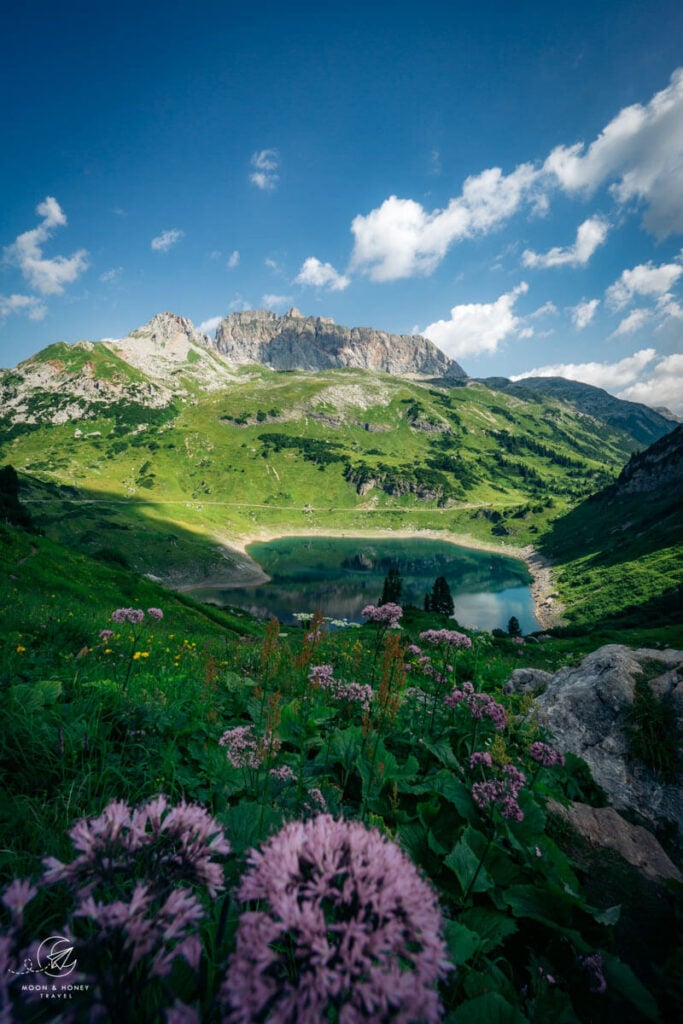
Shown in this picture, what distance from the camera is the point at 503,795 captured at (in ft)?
15.4

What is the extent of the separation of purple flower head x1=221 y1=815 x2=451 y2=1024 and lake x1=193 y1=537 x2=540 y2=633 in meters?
101

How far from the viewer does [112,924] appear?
144cm

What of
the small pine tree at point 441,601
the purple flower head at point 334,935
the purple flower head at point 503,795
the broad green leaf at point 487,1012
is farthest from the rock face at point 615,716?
the small pine tree at point 441,601

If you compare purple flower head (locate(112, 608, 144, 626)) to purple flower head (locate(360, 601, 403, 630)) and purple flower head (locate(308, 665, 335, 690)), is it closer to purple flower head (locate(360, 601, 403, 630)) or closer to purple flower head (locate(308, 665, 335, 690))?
purple flower head (locate(308, 665, 335, 690))

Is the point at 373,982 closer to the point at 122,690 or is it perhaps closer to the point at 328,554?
the point at 122,690

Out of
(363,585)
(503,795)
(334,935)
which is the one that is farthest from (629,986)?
(363,585)

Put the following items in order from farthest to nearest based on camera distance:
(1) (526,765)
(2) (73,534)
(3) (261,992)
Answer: (2) (73,534), (1) (526,765), (3) (261,992)

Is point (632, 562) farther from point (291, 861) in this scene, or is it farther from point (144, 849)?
point (144, 849)

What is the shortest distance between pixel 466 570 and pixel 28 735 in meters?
187

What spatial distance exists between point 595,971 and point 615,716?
7.18 metres

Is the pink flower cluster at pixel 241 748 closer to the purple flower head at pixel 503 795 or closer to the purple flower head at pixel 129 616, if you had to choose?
the purple flower head at pixel 503 795

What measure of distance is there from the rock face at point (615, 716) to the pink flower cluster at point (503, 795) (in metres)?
3.31

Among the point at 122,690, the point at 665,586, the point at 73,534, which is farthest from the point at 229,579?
the point at 122,690

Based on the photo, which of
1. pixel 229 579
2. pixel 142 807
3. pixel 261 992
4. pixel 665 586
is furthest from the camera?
pixel 229 579
